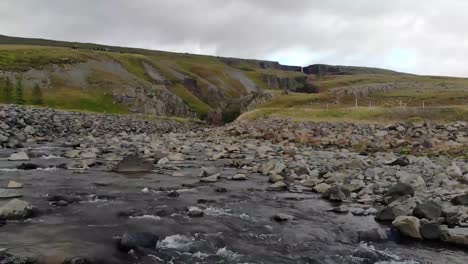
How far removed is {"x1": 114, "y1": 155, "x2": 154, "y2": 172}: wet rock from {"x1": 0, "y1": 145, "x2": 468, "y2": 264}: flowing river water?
3.63m

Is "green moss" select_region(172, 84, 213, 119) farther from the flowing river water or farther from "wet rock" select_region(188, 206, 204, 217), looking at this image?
"wet rock" select_region(188, 206, 204, 217)

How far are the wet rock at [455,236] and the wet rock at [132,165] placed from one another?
19.3 m

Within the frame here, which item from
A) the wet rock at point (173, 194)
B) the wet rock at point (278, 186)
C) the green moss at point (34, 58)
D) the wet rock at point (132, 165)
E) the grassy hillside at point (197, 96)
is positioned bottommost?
the wet rock at point (278, 186)

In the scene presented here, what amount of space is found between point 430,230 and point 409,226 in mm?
706

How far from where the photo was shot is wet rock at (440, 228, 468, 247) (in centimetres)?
1556

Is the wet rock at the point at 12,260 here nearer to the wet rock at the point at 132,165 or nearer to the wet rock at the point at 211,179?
the wet rock at the point at 211,179

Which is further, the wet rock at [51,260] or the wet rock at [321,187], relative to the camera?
the wet rock at [321,187]

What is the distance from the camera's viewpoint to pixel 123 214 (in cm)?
1809

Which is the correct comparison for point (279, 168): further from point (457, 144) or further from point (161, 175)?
point (457, 144)

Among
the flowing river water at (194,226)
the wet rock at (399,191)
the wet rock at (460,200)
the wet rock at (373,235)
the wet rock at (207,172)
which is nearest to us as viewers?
the flowing river water at (194,226)

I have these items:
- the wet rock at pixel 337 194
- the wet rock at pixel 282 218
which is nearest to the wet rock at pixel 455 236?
the wet rock at pixel 282 218

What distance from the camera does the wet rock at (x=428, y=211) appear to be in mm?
17375

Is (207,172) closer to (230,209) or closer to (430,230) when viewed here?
(230,209)

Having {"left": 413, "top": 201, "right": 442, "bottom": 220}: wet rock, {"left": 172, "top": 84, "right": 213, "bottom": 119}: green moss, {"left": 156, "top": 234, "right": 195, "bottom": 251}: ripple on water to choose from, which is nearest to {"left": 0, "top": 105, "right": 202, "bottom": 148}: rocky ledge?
{"left": 156, "top": 234, "right": 195, "bottom": 251}: ripple on water
